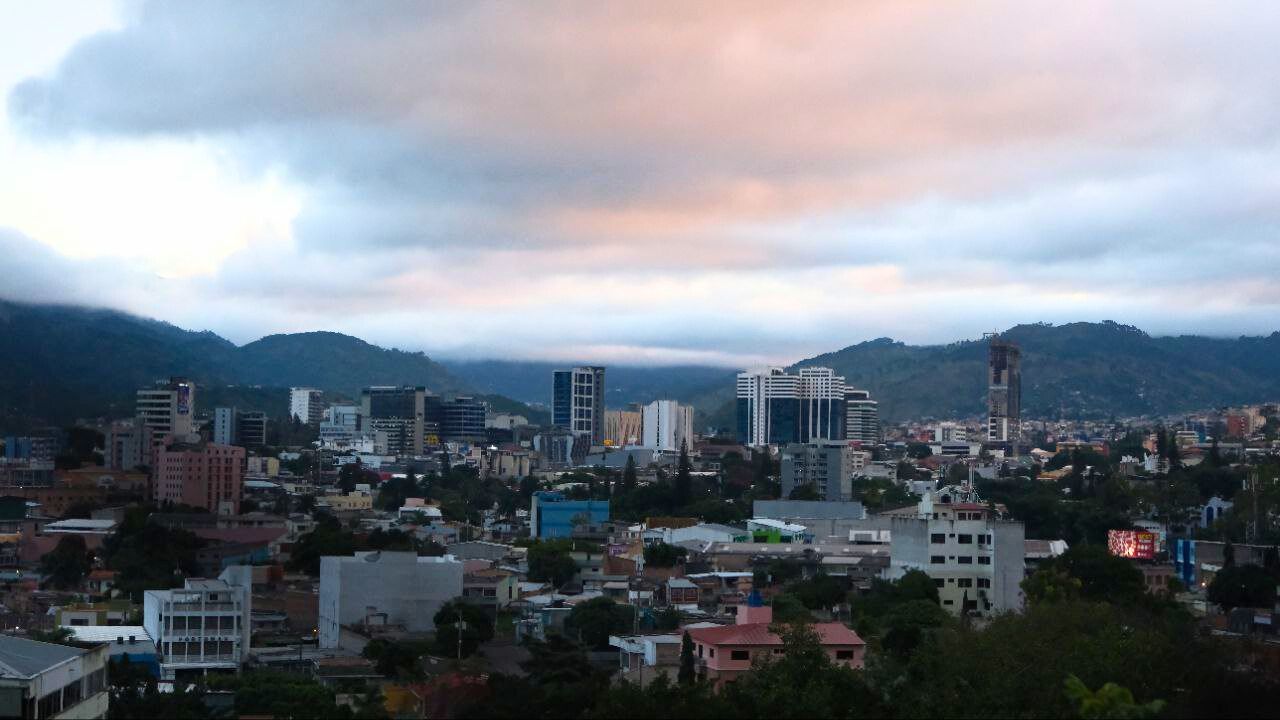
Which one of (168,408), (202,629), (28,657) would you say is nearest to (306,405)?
(168,408)

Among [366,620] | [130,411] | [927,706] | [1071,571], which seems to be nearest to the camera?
[927,706]

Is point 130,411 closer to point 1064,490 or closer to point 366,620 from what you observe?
point 1064,490

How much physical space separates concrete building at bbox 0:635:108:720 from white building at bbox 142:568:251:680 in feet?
45.7

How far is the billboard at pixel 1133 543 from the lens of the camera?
6202 cm

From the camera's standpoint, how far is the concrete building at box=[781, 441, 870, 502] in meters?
94.1

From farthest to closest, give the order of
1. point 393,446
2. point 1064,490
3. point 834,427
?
point 834,427
point 393,446
point 1064,490

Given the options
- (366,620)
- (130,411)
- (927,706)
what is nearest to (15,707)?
(927,706)

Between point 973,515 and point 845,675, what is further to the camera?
point 973,515

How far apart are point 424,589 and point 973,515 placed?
14.1 m

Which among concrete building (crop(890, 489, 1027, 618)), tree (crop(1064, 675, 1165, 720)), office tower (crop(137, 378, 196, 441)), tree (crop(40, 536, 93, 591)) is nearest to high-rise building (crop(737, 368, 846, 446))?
office tower (crop(137, 378, 196, 441))

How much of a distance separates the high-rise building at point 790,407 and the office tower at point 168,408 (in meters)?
67.7

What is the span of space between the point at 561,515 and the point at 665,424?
98.6 metres

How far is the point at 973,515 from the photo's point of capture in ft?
152

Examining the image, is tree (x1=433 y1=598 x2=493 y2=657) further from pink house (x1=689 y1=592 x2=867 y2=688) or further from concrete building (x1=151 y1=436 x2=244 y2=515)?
concrete building (x1=151 y1=436 x2=244 y2=515)
